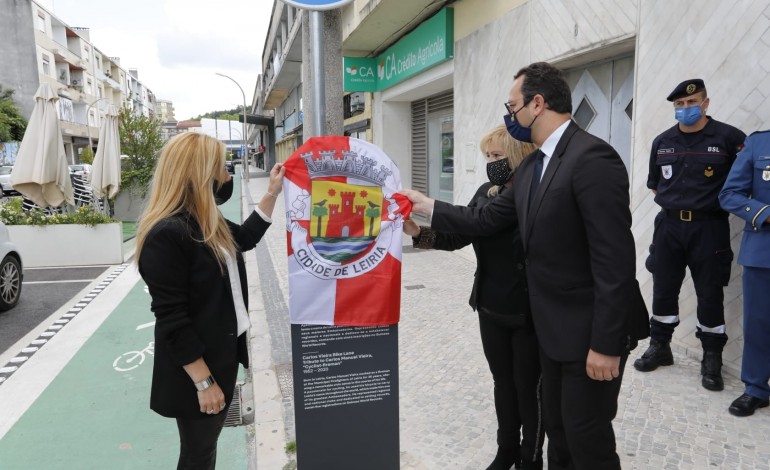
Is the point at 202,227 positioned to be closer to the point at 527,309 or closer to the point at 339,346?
the point at 339,346

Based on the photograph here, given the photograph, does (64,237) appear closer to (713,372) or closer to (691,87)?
(691,87)

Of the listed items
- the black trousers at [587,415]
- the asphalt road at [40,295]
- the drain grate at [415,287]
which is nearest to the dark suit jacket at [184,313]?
the black trousers at [587,415]

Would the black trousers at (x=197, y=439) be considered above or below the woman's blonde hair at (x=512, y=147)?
below

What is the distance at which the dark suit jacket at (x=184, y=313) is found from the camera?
2.00m

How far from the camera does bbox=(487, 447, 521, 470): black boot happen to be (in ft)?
9.25

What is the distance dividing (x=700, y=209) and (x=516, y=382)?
2181 mm

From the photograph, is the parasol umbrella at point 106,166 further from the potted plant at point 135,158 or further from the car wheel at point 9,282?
the car wheel at point 9,282

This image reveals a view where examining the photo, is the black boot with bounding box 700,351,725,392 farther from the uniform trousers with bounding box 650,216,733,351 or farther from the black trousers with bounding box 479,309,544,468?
the black trousers with bounding box 479,309,544,468

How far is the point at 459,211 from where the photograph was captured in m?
2.53

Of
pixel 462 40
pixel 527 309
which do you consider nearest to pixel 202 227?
pixel 527 309

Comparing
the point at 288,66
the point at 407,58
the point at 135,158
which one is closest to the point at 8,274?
the point at 407,58

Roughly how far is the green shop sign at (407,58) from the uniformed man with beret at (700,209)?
6260 mm

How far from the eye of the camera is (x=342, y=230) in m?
2.40

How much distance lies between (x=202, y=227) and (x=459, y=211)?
1166mm
